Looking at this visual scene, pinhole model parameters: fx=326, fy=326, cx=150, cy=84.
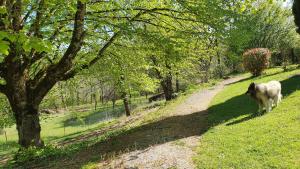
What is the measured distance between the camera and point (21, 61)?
547 inches

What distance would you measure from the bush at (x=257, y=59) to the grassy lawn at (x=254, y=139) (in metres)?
16.4

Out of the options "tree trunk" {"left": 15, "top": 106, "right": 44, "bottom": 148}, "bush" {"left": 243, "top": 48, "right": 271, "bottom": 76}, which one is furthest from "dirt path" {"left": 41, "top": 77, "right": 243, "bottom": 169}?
"bush" {"left": 243, "top": 48, "right": 271, "bottom": 76}

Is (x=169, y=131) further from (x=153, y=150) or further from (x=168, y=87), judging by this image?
(x=168, y=87)

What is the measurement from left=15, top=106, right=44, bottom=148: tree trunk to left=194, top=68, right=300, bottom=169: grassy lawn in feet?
24.4

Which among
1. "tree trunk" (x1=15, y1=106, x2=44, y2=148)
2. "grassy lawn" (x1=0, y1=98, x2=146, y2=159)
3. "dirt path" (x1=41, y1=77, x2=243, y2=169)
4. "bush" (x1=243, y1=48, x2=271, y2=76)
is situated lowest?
"grassy lawn" (x1=0, y1=98, x2=146, y2=159)

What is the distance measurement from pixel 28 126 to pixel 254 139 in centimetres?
952

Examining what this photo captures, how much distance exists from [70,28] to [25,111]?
478 centimetres

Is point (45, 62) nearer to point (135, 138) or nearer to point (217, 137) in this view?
point (135, 138)

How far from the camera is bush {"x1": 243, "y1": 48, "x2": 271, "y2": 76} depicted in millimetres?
32875

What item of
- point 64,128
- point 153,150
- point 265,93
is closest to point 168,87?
point 64,128

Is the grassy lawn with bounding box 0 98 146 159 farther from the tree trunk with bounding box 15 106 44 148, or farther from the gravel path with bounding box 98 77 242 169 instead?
the gravel path with bounding box 98 77 242 169

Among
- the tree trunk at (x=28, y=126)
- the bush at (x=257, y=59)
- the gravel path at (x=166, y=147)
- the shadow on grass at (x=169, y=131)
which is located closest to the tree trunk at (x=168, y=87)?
the bush at (x=257, y=59)

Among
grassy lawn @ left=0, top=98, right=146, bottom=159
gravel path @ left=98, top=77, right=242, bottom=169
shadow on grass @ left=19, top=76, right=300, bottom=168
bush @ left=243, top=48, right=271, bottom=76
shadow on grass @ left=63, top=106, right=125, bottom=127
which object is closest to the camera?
gravel path @ left=98, top=77, right=242, bottom=169

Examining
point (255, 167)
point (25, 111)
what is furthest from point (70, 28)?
point (255, 167)
